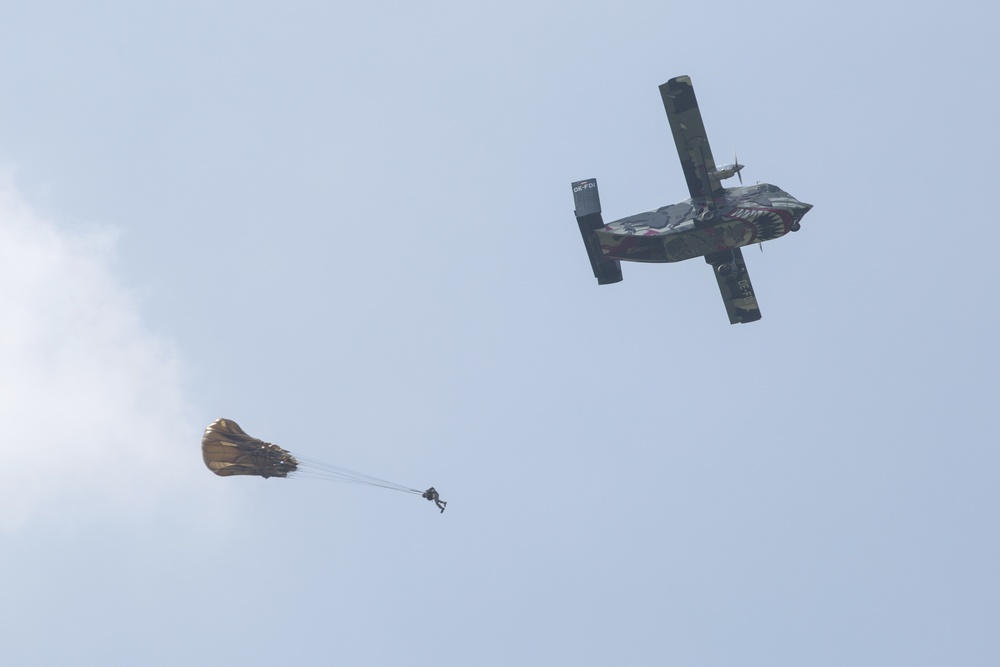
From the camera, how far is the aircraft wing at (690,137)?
61.7 m

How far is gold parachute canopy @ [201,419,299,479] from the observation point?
193ft

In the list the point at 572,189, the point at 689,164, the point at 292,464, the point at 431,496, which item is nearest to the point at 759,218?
the point at 689,164

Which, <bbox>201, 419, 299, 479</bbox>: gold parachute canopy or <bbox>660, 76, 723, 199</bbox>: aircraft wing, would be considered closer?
<bbox>201, 419, 299, 479</bbox>: gold parachute canopy

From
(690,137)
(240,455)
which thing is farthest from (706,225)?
(240,455)

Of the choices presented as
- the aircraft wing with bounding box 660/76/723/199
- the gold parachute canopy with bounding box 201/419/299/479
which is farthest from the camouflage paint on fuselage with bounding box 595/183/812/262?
the gold parachute canopy with bounding box 201/419/299/479

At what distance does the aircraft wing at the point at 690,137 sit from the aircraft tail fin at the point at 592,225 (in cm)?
510

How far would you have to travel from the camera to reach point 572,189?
65.8 meters

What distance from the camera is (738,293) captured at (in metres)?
67.8

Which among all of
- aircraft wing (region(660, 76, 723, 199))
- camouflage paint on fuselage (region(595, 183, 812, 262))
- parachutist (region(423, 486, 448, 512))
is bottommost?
parachutist (region(423, 486, 448, 512))

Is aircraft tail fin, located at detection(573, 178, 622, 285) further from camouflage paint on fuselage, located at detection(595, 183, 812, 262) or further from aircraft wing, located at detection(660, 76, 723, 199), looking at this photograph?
aircraft wing, located at detection(660, 76, 723, 199)

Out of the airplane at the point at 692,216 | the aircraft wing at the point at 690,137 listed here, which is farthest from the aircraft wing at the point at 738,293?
the aircraft wing at the point at 690,137

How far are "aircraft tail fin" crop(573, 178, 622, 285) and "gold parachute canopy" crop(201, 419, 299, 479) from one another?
62.8ft

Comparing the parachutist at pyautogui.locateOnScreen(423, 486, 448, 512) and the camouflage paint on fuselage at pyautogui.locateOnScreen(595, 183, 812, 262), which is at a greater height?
the camouflage paint on fuselage at pyautogui.locateOnScreen(595, 183, 812, 262)

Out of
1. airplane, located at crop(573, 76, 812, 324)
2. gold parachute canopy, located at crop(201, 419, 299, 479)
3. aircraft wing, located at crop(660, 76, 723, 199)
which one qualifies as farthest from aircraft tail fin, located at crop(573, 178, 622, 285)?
gold parachute canopy, located at crop(201, 419, 299, 479)
